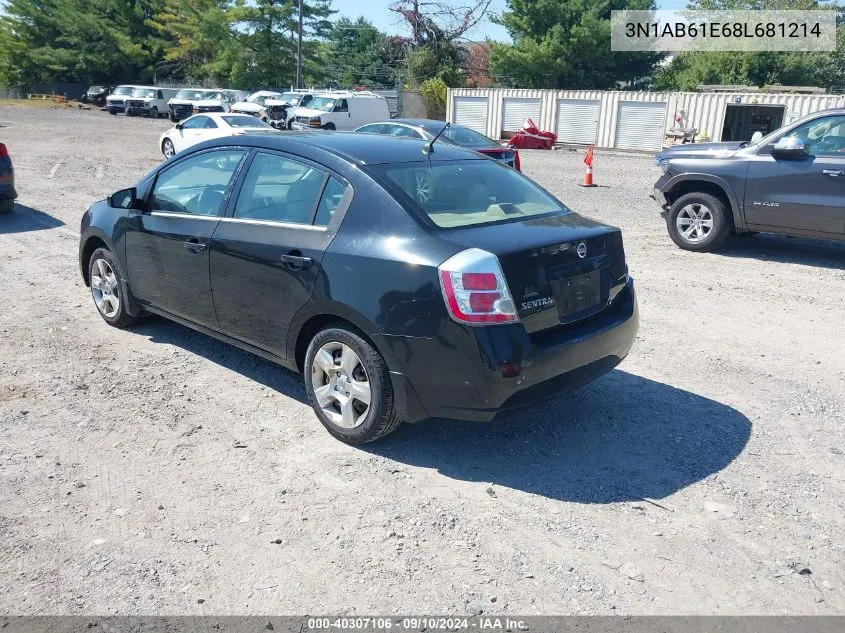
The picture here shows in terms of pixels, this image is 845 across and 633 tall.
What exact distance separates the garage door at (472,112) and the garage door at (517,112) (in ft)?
3.66

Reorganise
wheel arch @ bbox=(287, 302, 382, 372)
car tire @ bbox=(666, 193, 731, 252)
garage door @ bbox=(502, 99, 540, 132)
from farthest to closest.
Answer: garage door @ bbox=(502, 99, 540, 132) → car tire @ bbox=(666, 193, 731, 252) → wheel arch @ bbox=(287, 302, 382, 372)

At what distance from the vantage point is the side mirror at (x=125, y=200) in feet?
18.3

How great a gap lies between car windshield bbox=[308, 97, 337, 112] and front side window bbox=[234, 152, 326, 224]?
2699 cm

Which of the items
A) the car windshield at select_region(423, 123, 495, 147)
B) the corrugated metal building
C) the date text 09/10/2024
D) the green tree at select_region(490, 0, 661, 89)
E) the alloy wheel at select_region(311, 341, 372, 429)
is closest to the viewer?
the date text 09/10/2024

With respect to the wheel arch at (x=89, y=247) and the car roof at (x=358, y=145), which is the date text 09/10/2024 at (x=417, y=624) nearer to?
the car roof at (x=358, y=145)

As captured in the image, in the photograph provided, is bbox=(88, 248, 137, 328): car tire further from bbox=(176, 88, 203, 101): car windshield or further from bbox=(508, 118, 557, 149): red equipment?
bbox=(176, 88, 203, 101): car windshield

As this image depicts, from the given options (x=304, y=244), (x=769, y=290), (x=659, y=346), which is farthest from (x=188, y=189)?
(x=769, y=290)

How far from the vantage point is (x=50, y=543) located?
11.0 ft

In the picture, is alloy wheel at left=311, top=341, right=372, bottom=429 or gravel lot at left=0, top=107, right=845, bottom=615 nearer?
gravel lot at left=0, top=107, right=845, bottom=615

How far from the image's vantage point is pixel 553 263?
13.0 feet

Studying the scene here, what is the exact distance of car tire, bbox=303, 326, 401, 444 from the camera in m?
3.98

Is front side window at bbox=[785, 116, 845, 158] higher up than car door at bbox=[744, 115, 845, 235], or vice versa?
front side window at bbox=[785, 116, 845, 158]

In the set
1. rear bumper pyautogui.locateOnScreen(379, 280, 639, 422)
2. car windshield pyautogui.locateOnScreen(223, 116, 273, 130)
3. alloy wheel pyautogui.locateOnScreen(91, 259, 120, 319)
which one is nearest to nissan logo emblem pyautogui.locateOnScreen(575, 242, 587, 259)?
rear bumper pyautogui.locateOnScreen(379, 280, 639, 422)

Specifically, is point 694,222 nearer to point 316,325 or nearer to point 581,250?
point 581,250
